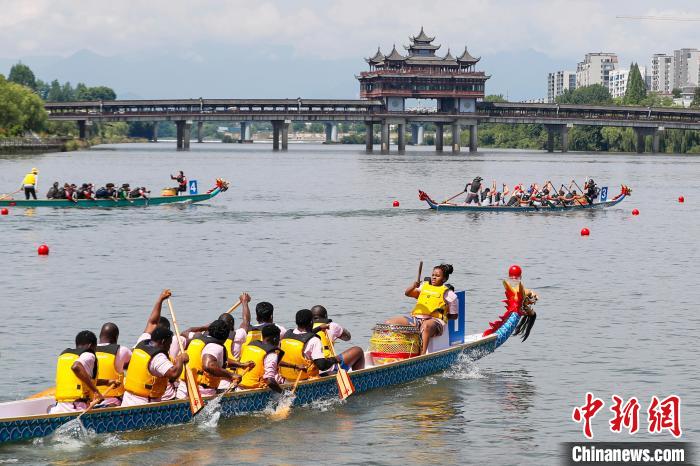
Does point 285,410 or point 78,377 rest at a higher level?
point 78,377

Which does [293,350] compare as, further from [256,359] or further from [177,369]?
[177,369]

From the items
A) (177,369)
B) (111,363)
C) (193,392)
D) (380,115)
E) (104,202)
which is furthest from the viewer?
(380,115)

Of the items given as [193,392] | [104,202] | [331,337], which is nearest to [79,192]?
[104,202]

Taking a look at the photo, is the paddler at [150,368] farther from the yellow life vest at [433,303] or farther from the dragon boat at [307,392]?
the yellow life vest at [433,303]

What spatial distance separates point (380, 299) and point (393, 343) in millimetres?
10518

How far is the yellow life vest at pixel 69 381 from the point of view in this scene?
53.7 ft

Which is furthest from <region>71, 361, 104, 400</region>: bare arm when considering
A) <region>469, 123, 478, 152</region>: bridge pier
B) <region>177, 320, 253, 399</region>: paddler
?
<region>469, 123, 478, 152</region>: bridge pier

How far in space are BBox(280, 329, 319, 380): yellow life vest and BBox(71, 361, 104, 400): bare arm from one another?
3313 mm

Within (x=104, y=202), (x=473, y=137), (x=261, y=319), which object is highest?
(x=473, y=137)

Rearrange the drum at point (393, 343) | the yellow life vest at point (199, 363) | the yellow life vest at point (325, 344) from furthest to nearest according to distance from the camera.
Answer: the drum at point (393, 343) → the yellow life vest at point (325, 344) → the yellow life vest at point (199, 363)

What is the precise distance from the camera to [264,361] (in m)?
18.1

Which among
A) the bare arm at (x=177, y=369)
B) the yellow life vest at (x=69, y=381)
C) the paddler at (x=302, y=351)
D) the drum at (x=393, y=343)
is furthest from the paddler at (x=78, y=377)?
the drum at (x=393, y=343)

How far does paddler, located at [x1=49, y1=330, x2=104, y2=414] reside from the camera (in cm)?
1636

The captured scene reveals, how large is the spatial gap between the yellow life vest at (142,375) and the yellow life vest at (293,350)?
2.32 metres
